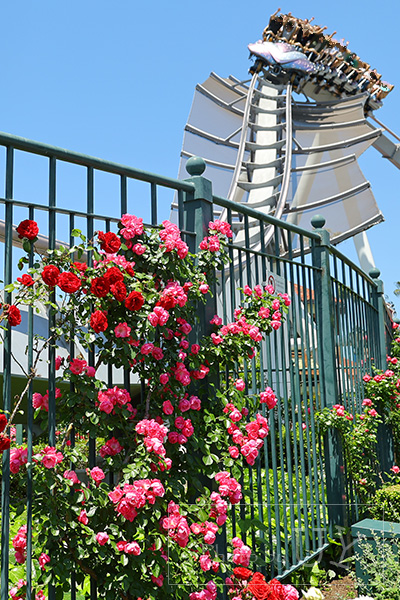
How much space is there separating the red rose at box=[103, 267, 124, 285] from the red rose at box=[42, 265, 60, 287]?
0.21 m

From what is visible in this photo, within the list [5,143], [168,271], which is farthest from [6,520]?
[5,143]

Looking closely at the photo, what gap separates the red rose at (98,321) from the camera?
257 centimetres

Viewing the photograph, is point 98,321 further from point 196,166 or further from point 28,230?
point 196,166

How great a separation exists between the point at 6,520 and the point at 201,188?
1958 millimetres

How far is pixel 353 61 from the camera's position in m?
36.6

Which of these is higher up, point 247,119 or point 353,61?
point 353,61

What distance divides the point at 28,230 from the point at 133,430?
0.98 m

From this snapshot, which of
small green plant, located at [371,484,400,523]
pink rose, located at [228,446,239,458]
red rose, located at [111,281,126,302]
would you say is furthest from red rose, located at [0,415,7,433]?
small green plant, located at [371,484,400,523]

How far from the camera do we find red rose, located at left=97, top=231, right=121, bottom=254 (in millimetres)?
2748

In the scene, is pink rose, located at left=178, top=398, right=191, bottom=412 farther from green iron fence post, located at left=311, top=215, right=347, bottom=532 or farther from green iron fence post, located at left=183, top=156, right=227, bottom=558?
green iron fence post, located at left=311, top=215, right=347, bottom=532

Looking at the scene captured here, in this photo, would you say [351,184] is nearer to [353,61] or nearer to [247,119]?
[247,119]

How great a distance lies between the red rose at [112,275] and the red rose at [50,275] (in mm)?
211

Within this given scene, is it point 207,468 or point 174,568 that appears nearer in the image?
point 174,568

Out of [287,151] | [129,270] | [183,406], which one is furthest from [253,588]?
[287,151]
